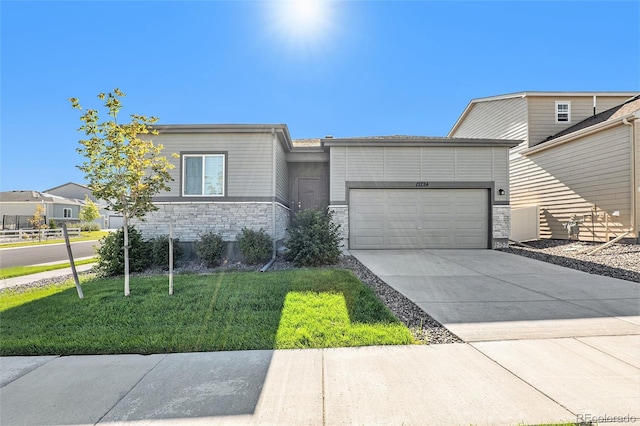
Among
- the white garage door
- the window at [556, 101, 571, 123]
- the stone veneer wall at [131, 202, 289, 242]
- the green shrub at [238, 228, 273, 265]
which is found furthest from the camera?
the window at [556, 101, 571, 123]

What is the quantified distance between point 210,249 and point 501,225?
33.6ft

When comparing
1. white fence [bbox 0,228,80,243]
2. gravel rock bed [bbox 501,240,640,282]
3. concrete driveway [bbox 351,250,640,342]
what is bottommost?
white fence [bbox 0,228,80,243]

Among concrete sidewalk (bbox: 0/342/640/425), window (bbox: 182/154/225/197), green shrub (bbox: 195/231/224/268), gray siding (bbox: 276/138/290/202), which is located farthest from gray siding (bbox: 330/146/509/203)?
concrete sidewalk (bbox: 0/342/640/425)

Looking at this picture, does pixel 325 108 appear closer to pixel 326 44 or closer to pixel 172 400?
pixel 326 44

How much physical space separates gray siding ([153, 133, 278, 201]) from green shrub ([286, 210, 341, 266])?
191cm

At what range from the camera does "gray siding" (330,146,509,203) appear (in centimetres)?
1119

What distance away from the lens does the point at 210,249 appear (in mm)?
8492

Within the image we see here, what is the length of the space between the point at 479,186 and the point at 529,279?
5.56 meters

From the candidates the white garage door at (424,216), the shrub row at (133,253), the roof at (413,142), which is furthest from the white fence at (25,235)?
the white garage door at (424,216)

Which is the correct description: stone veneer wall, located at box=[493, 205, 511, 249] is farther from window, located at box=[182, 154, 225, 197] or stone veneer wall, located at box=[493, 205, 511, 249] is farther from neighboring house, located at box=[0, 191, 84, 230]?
neighboring house, located at box=[0, 191, 84, 230]

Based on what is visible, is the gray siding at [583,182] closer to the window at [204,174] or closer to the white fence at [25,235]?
the window at [204,174]

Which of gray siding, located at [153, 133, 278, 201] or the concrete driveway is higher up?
gray siding, located at [153, 133, 278, 201]

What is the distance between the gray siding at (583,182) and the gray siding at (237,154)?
11927 mm

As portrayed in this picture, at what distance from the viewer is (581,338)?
3414 mm
